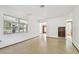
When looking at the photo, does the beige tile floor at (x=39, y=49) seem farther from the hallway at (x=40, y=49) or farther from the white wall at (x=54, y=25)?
the white wall at (x=54, y=25)

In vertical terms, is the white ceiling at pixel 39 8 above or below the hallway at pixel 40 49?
above

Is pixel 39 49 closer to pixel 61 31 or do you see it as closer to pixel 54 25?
pixel 61 31

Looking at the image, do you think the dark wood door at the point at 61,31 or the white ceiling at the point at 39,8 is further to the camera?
the dark wood door at the point at 61,31

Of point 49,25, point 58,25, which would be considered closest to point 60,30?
point 58,25

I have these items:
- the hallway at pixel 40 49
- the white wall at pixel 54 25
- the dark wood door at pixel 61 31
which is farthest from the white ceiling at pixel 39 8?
the dark wood door at pixel 61 31

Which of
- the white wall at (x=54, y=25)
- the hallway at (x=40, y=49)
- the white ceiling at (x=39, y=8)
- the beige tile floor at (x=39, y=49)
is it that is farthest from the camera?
the white wall at (x=54, y=25)

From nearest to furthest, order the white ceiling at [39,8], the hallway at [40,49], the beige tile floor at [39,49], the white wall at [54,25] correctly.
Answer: the beige tile floor at [39,49], the hallway at [40,49], the white ceiling at [39,8], the white wall at [54,25]

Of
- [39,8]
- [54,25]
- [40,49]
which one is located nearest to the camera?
[40,49]

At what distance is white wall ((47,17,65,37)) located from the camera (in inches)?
401

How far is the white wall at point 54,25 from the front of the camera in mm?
10188

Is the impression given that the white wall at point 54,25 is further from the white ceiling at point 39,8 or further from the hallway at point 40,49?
the hallway at point 40,49

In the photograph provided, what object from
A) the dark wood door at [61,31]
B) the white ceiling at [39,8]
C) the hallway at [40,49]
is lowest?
the hallway at [40,49]

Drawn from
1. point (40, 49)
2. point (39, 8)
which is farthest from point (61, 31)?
point (40, 49)

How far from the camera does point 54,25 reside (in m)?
10.8
